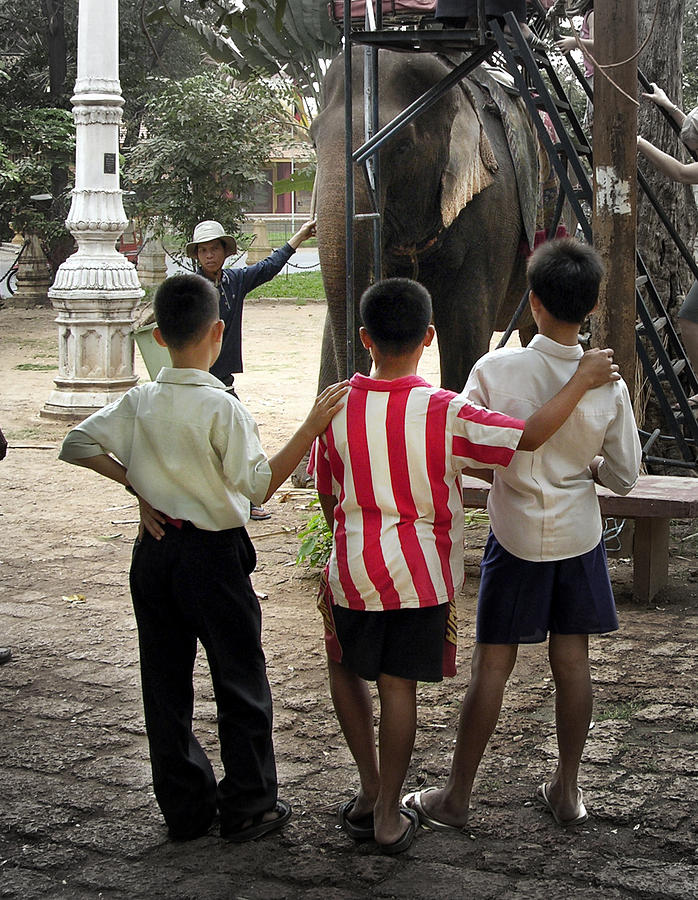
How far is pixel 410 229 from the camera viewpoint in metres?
6.50

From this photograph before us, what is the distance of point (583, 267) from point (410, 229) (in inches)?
132

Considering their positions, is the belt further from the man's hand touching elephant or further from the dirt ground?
the man's hand touching elephant

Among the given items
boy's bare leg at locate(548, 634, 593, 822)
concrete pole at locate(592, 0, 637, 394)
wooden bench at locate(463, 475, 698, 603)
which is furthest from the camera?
wooden bench at locate(463, 475, 698, 603)

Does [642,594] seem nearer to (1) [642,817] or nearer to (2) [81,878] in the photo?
(1) [642,817]

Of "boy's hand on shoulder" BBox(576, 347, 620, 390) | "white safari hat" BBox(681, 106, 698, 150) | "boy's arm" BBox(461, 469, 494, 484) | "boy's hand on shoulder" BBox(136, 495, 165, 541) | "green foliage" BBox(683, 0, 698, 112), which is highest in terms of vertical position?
"green foliage" BBox(683, 0, 698, 112)

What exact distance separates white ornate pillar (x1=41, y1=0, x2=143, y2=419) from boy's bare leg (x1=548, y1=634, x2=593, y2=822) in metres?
7.53

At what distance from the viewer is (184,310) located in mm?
3291

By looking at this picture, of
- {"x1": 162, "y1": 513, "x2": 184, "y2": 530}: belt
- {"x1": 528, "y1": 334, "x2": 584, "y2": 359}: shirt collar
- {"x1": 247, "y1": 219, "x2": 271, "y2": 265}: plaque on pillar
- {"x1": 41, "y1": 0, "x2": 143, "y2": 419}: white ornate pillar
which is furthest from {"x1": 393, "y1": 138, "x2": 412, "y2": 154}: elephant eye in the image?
{"x1": 247, "y1": 219, "x2": 271, "y2": 265}: plaque on pillar

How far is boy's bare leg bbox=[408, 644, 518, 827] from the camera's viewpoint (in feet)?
10.9

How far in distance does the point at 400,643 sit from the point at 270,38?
66.5ft

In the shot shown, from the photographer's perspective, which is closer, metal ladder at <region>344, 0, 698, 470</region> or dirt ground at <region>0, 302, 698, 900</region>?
dirt ground at <region>0, 302, 698, 900</region>

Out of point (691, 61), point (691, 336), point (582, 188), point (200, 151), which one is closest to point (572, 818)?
point (582, 188)

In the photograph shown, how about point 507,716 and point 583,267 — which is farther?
point 507,716

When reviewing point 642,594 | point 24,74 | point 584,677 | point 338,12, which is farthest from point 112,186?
point 24,74
